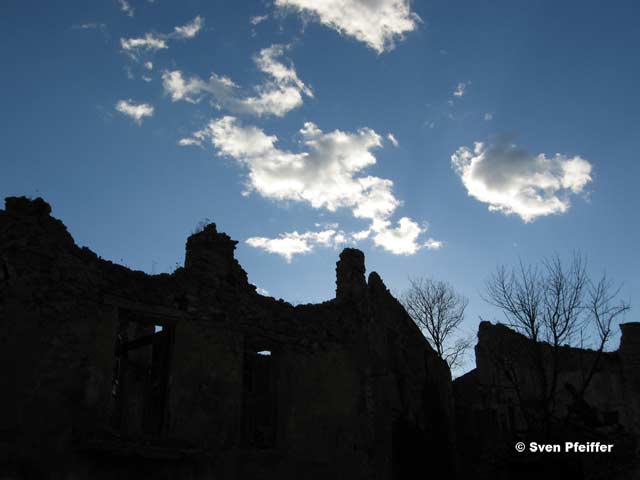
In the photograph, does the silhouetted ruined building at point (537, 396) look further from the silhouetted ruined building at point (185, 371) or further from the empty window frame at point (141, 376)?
the empty window frame at point (141, 376)

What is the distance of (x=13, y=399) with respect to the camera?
303 inches

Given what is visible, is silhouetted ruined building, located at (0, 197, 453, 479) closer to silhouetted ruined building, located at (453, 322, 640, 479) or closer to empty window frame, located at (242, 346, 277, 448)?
empty window frame, located at (242, 346, 277, 448)

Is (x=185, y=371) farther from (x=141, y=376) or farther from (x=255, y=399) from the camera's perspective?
(x=141, y=376)

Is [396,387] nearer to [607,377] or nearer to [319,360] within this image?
[319,360]

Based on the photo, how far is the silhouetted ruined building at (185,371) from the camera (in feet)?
26.1

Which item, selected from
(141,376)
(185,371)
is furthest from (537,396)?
(185,371)

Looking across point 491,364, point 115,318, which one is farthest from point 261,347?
point 491,364

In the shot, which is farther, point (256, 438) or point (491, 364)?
point (491, 364)

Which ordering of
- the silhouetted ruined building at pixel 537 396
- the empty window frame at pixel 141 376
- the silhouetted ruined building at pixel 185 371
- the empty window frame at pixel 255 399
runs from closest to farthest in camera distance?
1. the silhouetted ruined building at pixel 185 371
2. the empty window frame at pixel 141 376
3. the empty window frame at pixel 255 399
4. the silhouetted ruined building at pixel 537 396

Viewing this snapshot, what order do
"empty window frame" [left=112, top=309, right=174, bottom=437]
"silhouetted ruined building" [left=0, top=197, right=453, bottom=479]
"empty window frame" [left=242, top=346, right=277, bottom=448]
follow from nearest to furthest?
"silhouetted ruined building" [left=0, top=197, right=453, bottom=479] → "empty window frame" [left=112, top=309, right=174, bottom=437] → "empty window frame" [left=242, top=346, right=277, bottom=448]

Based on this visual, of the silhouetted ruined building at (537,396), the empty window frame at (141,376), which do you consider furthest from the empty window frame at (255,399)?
the silhouetted ruined building at (537,396)

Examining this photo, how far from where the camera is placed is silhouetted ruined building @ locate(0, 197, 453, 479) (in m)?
7.95

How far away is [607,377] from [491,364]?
4127mm

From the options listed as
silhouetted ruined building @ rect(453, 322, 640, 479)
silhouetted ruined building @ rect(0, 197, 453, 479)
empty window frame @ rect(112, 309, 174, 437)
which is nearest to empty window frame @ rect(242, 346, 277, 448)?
silhouetted ruined building @ rect(0, 197, 453, 479)
